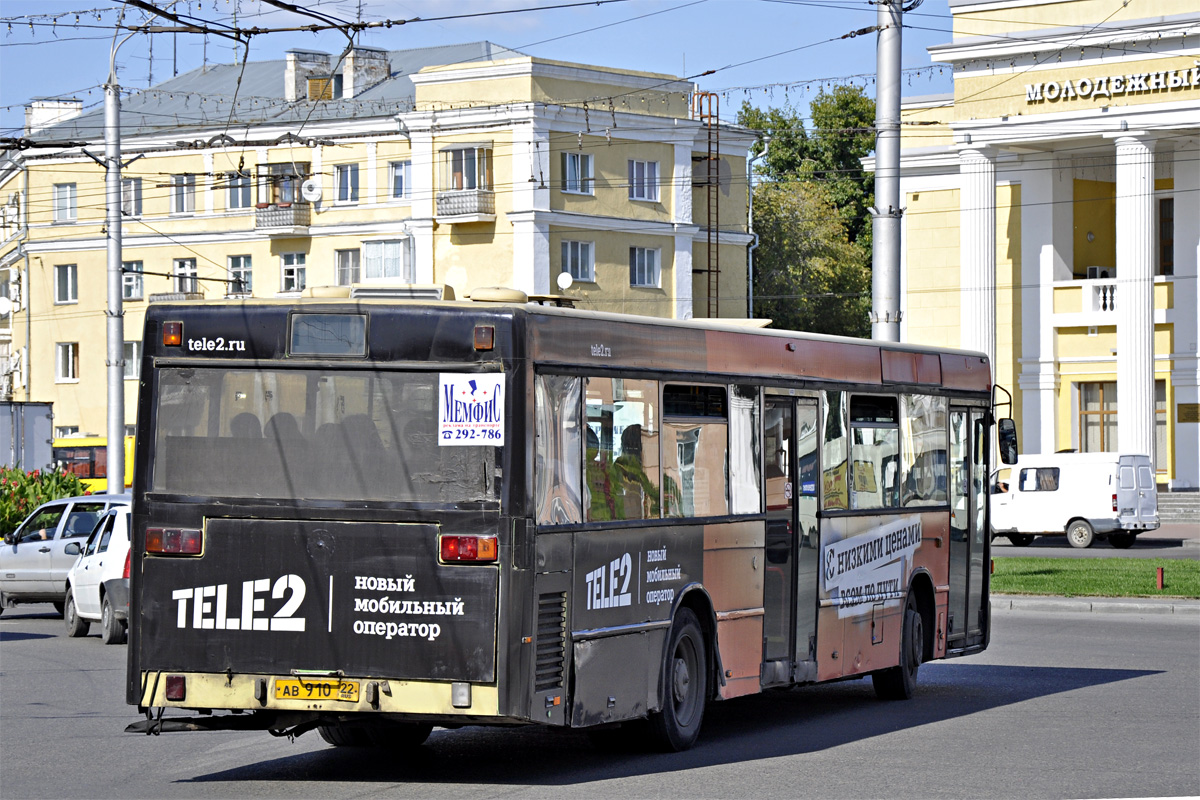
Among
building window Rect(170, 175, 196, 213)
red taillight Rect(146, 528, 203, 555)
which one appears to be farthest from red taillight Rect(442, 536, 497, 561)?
building window Rect(170, 175, 196, 213)

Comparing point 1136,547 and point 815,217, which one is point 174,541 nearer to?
point 1136,547

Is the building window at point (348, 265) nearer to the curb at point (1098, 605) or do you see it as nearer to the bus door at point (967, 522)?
the curb at point (1098, 605)

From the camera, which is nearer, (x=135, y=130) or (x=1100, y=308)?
(x=1100, y=308)

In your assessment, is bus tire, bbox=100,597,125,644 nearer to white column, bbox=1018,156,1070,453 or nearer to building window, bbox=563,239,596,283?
white column, bbox=1018,156,1070,453

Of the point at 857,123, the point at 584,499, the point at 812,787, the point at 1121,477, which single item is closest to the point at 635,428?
the point at 584,499

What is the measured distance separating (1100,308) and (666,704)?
40671 mm

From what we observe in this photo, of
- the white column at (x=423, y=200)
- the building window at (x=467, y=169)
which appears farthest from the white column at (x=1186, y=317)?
the white column at (x=423, y=200)

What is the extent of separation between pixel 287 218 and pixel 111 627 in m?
47.2

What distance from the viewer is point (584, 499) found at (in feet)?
33.8

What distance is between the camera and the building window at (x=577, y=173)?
2393 inches

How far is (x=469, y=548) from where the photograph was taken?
9547mm

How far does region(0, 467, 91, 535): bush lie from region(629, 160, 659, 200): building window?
3254cm

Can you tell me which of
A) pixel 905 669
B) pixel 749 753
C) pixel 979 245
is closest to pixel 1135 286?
pixel 979 245

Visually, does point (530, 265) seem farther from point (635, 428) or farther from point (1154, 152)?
point (635, 428)
